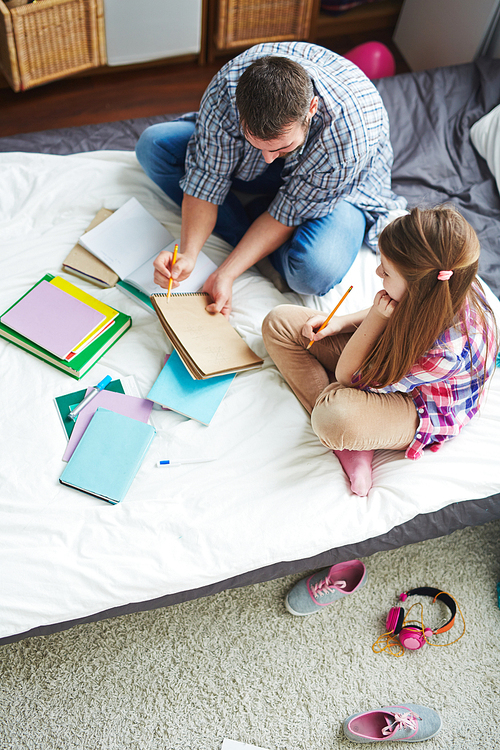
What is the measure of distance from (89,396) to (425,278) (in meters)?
0.72

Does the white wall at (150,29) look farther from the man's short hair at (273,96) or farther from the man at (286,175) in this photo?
the man's short hair at (273,96)

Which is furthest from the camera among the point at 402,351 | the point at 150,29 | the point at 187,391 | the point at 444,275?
the point at 150,29

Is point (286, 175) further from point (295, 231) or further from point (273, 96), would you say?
point (273, 96)

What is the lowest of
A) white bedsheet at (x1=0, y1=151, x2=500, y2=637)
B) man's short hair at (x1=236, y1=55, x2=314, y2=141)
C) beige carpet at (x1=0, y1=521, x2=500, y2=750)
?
beige carpet at (x1=0, y1=521, x2=500, y2=750)

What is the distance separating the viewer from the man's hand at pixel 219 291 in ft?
4.39

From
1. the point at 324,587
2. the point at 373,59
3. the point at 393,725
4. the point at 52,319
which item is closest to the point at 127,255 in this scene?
the point at 52,319

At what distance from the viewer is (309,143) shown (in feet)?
4.16

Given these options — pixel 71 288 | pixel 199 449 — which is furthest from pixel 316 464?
pixel 71 288

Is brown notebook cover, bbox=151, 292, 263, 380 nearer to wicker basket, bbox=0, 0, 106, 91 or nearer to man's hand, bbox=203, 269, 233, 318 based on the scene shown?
man's hand, bbox=203, 269, 233, 318

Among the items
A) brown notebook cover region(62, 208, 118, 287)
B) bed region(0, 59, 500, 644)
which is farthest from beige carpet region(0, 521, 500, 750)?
brown notebook cover region(62, 208, 118, 287)

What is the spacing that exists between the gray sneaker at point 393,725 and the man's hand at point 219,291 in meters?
0.92

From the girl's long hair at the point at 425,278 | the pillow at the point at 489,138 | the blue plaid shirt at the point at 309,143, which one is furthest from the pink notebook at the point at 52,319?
the pillow at the point at 489,138

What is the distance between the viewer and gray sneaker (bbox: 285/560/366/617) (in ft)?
4.17

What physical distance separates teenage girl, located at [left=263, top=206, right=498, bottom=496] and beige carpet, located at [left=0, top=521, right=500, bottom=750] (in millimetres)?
397
